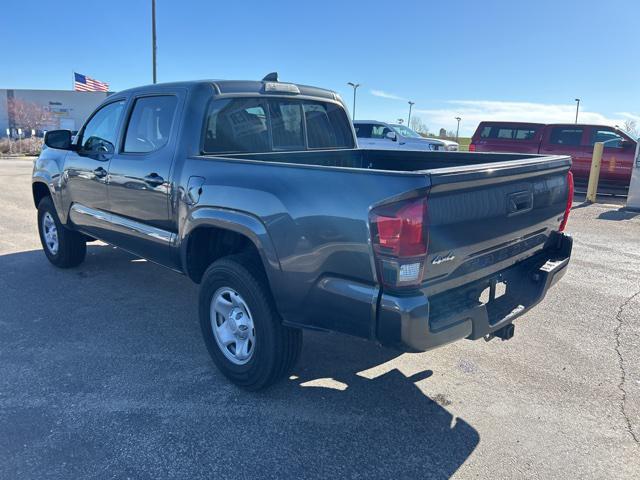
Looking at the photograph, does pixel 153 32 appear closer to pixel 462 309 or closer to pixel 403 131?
pixel 403 131

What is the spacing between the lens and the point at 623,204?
12328 mm

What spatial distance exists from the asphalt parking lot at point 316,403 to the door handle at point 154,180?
4.04ft

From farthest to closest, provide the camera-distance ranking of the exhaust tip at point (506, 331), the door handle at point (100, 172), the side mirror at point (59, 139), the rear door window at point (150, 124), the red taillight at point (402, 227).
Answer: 1. the side mirror at point (59, 139)
2. the door handle at point (100, 172)
3. the rear door window at point (150, 124)
4. the exhaust tip at point (506, 331)
5. the red taillight at point (402, 227)

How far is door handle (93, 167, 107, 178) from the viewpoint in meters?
4.59

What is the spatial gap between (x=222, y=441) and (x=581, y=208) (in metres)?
10.9

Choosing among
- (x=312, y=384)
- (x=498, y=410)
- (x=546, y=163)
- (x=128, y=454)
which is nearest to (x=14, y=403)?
(x=128, y=454)

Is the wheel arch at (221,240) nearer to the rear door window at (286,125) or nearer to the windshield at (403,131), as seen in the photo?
the rear door window at (286,125)

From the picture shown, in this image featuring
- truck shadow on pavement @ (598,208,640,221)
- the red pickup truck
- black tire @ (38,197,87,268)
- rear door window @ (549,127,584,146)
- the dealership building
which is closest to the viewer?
black tire @ (38,197,87,268)

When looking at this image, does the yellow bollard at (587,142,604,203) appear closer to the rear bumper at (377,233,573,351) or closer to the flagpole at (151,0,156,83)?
the rear bumper at (377,233,573,351)

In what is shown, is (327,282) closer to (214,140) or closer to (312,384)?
(312,384)

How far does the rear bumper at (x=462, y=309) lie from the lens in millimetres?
2439

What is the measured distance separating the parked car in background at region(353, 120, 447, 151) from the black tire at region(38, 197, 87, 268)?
12.4m

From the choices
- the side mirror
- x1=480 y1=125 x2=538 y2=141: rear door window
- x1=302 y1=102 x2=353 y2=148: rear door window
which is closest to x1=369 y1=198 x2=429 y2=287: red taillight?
x1=302 y1=102 x2=353 y2=148: rear door window

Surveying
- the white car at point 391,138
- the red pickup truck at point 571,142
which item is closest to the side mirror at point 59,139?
the red pickup truck at point 571,142
